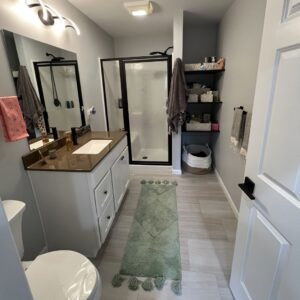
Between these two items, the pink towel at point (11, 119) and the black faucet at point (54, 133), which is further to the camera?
the black faucet at point (54, 133)

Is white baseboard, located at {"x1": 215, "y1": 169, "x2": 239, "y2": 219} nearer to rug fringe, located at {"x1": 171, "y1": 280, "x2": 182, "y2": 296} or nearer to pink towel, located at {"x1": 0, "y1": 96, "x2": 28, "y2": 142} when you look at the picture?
rug fringe, located at {"x1": 171, "y1": 280, "x2": 182, "y2": 296}

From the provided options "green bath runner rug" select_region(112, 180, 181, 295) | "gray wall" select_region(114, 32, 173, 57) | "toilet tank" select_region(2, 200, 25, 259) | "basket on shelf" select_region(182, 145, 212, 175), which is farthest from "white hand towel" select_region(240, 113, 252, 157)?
"gray wall" select_region(114, 32, 173, 57)

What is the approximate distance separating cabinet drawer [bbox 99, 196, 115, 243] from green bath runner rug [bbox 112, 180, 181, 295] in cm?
26

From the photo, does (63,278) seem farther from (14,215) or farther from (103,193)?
(103,193)

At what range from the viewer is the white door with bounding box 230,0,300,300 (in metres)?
0.73

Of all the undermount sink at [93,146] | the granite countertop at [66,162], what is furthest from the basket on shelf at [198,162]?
the granite countertop at [66,162]

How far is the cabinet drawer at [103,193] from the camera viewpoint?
1.59 metres

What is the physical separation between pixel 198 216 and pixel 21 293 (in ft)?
6.39

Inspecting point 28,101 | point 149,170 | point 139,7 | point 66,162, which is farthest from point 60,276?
point 139,7

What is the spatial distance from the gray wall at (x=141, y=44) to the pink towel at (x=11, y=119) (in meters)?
2.86

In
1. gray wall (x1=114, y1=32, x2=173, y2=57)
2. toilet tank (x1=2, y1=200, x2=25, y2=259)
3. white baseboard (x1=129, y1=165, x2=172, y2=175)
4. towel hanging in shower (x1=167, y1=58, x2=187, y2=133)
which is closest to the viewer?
toilet tank (x1=2, y1=200, x2=25, y2=259)

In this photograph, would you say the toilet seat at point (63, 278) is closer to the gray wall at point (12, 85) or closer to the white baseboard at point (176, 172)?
the gray wall at point (12, 85)

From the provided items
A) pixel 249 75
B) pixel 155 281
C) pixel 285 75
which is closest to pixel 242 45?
pixel 249 75

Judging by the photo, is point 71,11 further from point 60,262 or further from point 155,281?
point 155,281
